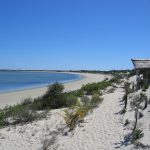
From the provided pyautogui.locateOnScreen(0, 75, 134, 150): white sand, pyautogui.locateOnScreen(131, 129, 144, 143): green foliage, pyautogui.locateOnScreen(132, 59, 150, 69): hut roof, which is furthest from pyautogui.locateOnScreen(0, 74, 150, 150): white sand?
pyautogui.locateOnScreen(132, 59, 150, 69): hut roof

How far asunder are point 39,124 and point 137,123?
375 centimetres

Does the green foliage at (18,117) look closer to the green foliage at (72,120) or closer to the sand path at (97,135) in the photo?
the green foliage at (72,120)

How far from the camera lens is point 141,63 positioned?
2286 cm

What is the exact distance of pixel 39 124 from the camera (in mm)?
11836

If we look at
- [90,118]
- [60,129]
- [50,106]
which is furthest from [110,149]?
[50,106]

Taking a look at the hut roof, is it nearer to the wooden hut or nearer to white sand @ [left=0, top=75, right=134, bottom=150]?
the wooden hut

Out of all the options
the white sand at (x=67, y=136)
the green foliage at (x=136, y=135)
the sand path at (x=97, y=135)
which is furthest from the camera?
the white sand at (x=67, y=136)

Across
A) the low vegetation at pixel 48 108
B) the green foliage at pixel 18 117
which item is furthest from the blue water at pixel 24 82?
the green foliage at pixel 18 117

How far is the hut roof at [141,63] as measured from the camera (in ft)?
73.3

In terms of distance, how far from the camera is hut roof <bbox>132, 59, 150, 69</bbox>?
2234 centimetres

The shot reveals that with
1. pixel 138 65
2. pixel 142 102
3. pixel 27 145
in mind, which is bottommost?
pixel 27 145

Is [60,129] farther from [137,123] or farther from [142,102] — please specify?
[142,102]

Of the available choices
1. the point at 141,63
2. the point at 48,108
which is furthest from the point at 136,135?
the point at 141,63

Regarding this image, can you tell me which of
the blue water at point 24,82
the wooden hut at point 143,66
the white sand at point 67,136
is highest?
the wooden hut at point 143,66
